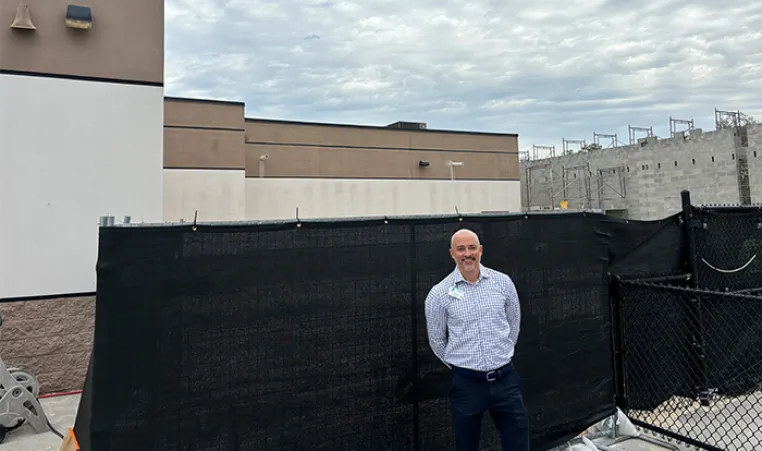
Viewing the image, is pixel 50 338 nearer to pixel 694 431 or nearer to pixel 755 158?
pixel 694 431

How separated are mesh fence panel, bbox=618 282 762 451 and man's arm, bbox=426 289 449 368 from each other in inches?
76.9

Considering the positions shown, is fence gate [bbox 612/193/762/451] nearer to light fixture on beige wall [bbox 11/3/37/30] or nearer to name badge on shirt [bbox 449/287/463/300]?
name badge on shirt [bbox 449/287/463/300]

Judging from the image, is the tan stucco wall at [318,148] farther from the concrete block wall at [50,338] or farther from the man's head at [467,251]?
the man's head at [467,251]

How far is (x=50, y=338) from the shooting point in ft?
18.0

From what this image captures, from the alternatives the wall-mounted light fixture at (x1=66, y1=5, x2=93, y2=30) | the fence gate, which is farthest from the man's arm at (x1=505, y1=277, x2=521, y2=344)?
the wall-mounted light fixture at (x1=66, y1=5, x2=93, y2=30)

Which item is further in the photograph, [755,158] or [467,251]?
[755,158]

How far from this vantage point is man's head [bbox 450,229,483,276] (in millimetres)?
2584

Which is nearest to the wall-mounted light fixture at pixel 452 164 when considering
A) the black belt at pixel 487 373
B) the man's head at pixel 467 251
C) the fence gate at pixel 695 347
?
the fence gate at pixel 695 347

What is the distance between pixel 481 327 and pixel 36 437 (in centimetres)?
422

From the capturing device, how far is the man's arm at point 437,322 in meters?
2.65

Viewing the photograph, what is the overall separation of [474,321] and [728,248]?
11.0 ft

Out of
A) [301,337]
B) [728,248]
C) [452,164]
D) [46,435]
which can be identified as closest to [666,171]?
[452,164]

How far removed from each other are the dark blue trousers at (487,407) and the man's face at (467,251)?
57cm

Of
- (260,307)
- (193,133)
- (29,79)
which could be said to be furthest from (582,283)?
(193,133)
